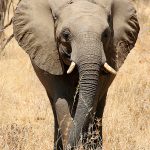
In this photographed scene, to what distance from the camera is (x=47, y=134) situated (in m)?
6.08

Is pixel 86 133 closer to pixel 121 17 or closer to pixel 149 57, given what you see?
pixel 121 17

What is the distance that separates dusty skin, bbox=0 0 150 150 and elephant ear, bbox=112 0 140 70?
858 mm

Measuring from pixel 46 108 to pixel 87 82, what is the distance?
7.23 ft

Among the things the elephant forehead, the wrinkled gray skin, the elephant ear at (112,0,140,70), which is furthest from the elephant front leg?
the elephant forehead

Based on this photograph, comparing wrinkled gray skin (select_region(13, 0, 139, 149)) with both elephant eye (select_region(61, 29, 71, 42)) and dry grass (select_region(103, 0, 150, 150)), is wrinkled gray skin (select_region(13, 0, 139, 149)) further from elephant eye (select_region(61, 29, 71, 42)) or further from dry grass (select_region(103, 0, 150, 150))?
dry grass (select_region(103, 0, 150, 150))

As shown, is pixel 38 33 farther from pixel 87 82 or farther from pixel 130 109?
pixel 130 109

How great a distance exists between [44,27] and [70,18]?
17.1 inches

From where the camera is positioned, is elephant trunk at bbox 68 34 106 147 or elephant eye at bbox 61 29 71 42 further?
elephant eye at bbox 61 29 71 42

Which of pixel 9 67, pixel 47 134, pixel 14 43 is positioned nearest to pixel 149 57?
pixel 9 67

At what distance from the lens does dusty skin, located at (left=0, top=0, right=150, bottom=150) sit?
17.6ft

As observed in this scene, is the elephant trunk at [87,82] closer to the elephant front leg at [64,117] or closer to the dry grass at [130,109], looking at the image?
the elephant front leg at [64,117]

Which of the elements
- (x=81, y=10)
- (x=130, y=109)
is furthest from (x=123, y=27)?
(x=130, y=109)

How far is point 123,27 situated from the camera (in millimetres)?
4945

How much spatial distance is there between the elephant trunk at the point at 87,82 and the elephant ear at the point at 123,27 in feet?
2.23
